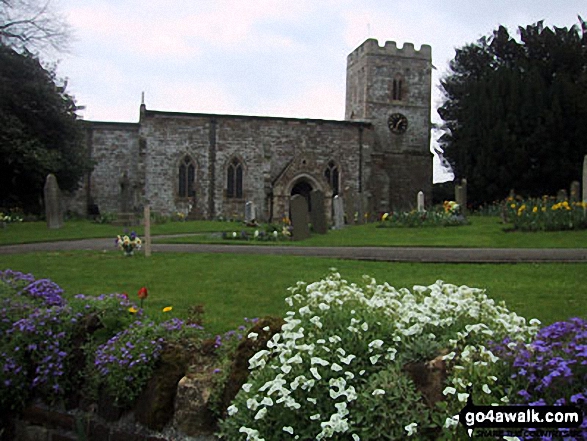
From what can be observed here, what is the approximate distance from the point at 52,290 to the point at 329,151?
30466mm

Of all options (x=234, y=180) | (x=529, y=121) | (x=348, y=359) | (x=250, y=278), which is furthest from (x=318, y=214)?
(x=529, y=121)

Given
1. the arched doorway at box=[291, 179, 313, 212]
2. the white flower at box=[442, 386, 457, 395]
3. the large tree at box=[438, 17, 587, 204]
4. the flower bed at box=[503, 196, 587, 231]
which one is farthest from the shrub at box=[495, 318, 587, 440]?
the large tree at box=[438, 17, 587, 204]

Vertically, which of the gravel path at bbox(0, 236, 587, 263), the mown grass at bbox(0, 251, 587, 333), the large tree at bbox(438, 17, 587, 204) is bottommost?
the mown grass at bbox(0, 251, 587, 333)

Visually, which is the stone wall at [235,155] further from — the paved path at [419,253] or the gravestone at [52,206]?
the paved path at [419,253]

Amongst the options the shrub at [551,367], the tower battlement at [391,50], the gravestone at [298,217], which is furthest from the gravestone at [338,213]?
the tower battlement at [391,50]

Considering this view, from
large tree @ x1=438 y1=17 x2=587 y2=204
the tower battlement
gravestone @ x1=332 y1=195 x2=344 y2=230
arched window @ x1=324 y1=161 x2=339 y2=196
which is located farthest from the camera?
the tower battlement

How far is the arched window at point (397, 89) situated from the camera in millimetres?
40344

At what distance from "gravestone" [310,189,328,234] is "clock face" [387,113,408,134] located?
71.2ft

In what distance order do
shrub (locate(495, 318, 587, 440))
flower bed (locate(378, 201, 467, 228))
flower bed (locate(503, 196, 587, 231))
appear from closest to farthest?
1. shrub (locate(495, 318, 587, 440))
2. flower bed (locate(503, 196, 587, 231))
3. flower bed (locate(378, 201, 467, 228))

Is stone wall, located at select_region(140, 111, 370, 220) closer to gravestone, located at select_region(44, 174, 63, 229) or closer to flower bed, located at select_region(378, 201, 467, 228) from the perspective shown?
flower bed, located at select_region(378, 201, 467, 228)

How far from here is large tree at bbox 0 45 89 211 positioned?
89.8ft

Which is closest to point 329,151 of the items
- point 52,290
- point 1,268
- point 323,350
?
point 1,268

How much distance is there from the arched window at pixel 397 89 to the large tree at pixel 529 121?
4221 mm

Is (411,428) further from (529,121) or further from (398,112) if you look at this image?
(398,112)
